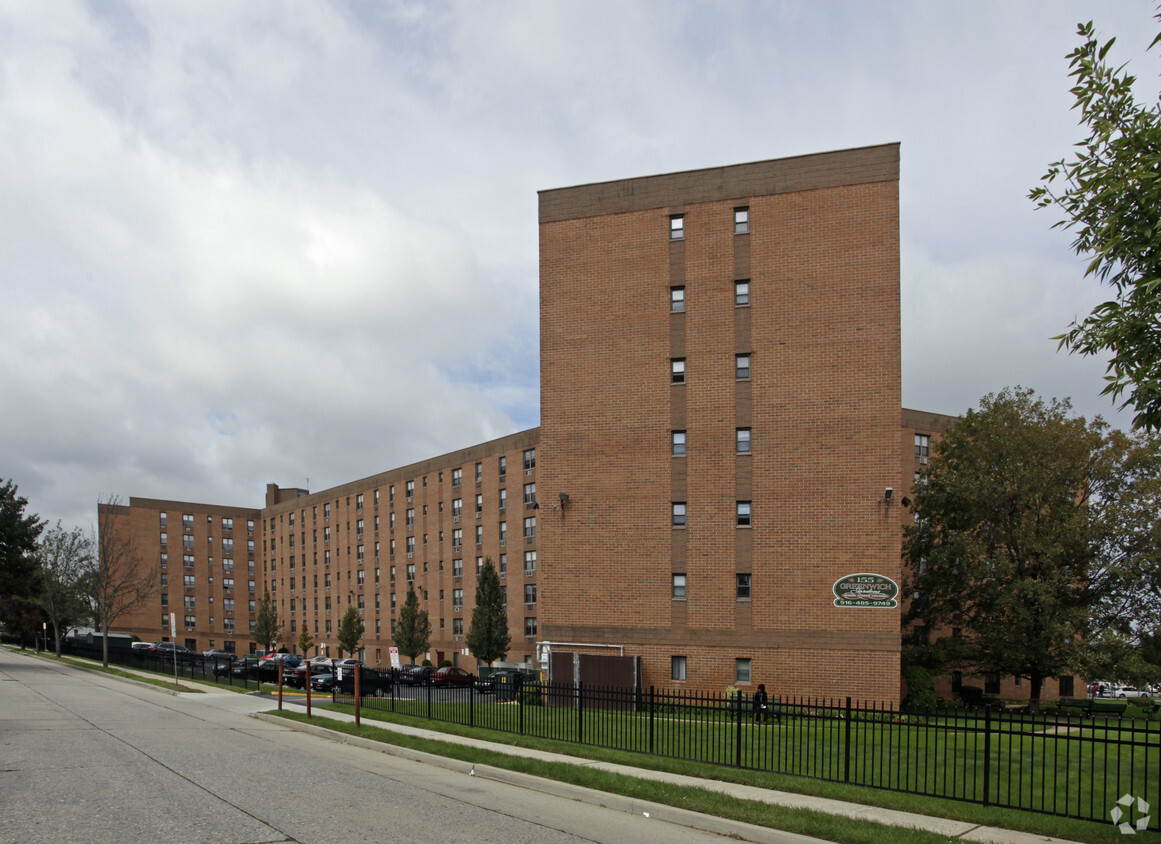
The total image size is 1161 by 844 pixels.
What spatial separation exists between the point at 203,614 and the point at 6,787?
100626mm

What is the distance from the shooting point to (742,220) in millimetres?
33438

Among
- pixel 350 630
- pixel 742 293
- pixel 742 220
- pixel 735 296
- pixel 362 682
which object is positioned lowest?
pixel 350 630

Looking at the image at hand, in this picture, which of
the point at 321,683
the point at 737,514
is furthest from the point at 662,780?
the point at 321,683

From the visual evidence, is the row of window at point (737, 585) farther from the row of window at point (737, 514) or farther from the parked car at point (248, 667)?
the parked car at point (248, 667)

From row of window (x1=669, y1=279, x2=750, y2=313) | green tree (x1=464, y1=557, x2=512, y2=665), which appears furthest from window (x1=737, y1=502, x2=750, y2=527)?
green tree (x1=464, y1=557, x2=512, y2=665)

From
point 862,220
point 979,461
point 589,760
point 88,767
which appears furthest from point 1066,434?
point 88,767

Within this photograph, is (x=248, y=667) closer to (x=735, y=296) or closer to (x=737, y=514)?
(x=737, y=514)

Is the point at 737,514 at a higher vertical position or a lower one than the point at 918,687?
higher

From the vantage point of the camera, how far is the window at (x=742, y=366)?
3272cm

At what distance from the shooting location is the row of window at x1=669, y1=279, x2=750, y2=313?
3300 centimetres

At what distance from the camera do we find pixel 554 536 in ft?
114

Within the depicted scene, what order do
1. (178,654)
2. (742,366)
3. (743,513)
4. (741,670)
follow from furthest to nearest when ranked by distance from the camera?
(178,654) < (742,366) < (743,513) < (741,670)

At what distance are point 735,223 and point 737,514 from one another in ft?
35.2

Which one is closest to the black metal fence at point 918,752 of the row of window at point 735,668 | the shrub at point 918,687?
the row of window at point 735,668
